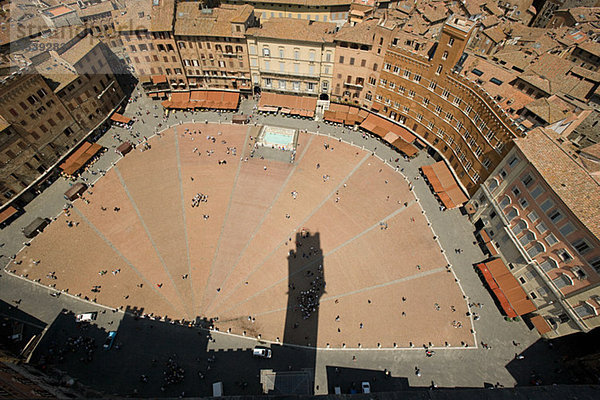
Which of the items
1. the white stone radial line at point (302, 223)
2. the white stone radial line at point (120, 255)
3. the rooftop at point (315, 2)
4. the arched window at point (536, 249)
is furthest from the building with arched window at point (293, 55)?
the arched window at point (536, 249)

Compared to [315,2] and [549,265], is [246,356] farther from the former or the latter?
[315,2]

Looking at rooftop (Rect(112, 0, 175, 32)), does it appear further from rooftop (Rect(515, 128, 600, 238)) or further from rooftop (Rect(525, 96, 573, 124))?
rooftop (Rect(515, 128, 600, 238))

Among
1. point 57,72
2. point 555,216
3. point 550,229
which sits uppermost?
point 57,72

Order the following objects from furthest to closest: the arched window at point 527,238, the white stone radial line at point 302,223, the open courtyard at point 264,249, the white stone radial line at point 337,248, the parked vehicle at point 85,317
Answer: the white stone radial line at point 302,223 < the white stone radial line at point 337,248 < the open courtyard at point 264,249 < the parked vehicle at point 85,317 < the arched window at point 527,238

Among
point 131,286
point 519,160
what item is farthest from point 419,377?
point 131,286

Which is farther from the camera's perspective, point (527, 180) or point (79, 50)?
point (79, 50)

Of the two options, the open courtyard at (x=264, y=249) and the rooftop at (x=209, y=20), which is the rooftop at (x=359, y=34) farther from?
the open courtyard at (x=264, y=249)

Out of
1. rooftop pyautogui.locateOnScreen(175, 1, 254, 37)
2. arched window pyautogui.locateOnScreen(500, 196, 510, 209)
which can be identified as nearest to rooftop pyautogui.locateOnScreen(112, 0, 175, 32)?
rooftop pyautogui.locateOnScreen(175, 1, 254, 37)

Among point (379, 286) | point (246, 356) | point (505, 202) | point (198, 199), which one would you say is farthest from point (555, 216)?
point (198, 199)

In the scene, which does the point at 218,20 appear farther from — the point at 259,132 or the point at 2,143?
the point at 2,143
